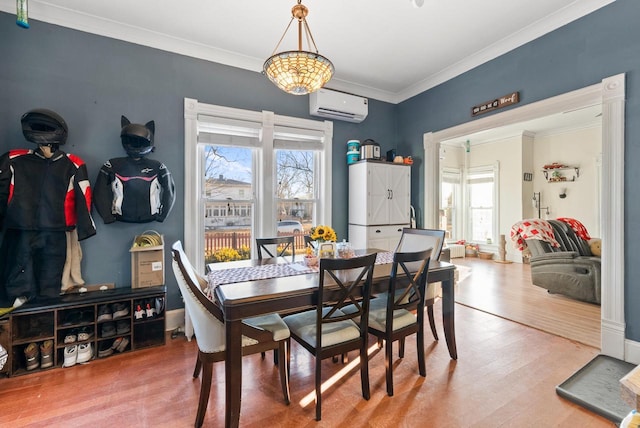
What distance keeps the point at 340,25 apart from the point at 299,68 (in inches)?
53.2

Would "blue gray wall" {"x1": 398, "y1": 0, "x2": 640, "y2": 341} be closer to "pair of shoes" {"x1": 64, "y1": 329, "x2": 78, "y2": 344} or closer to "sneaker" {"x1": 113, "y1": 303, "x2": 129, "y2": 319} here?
"sneaker" {"x1": 113, "y1": 303, "x2": 129, "y2": 319}

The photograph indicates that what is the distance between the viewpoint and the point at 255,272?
7.36 feet

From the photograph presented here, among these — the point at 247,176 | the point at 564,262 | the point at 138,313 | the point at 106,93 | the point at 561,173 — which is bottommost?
the point at 138,313

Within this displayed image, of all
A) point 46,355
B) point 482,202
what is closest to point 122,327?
point 46,355

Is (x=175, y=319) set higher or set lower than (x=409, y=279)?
lower

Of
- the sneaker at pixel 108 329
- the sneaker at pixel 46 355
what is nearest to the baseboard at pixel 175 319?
the sneaker at pixel 108 329

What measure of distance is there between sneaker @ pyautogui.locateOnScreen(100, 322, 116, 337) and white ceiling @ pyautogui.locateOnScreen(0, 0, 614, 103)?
2698 mm

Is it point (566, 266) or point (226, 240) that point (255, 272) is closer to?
point (226, 240)

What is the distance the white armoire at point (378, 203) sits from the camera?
12.8 feet

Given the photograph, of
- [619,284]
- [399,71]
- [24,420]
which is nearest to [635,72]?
[619,284]

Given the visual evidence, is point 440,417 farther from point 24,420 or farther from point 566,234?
point 566,234

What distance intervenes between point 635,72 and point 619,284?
67.1 inches

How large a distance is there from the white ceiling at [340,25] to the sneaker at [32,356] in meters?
2.78

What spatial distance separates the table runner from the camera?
6.72 feet
